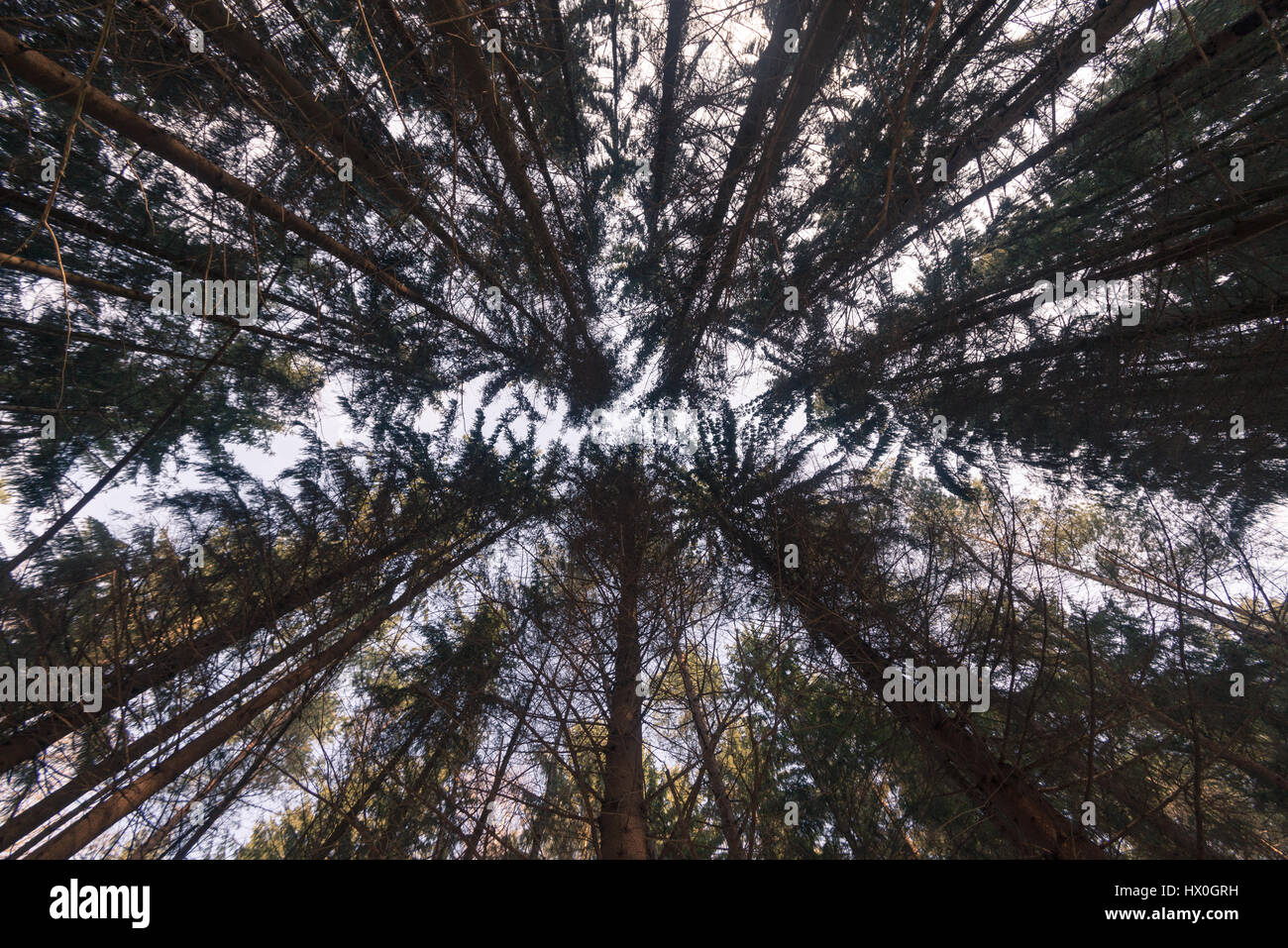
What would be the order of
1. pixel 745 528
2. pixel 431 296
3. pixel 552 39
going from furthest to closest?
pixel 745 528 → pixel 431 296 → pixel 552 39

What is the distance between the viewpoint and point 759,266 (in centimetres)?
427

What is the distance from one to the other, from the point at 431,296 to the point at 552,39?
2739 mm

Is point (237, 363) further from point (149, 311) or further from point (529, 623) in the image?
point (529, 623)

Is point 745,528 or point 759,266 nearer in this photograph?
point 759,266

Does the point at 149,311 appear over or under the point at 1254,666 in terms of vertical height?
over

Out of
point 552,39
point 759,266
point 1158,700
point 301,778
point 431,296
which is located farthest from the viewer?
point 431,296

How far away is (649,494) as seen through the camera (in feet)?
19.4

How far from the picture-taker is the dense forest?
2686mm

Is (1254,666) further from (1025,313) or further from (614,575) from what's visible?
(614,575)

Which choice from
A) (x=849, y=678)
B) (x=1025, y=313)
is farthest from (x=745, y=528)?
(x=1025, y=313)

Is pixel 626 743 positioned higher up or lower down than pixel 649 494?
lower down

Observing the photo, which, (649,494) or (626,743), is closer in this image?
(626,743)

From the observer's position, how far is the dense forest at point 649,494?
2686 millimetres

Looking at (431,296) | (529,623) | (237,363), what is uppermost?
(431,296)
